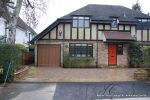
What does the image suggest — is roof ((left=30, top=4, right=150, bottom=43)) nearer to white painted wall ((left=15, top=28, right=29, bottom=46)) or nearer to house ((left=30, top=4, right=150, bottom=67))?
house ((left=30, top=4, right=150, bottom=67))

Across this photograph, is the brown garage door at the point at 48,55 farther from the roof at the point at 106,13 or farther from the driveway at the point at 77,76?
the driveway at the point at 77,76

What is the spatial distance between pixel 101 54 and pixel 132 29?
4177 mm

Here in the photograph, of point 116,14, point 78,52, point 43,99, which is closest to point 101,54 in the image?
point 78,52

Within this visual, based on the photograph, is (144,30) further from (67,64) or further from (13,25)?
(13,25)

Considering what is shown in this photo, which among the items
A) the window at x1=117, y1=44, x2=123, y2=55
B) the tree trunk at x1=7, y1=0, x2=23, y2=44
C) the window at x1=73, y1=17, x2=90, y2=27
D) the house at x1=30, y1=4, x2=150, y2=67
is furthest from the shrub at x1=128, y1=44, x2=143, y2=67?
the tree trunk at x1=7, y1=0, x2=23, y2=44

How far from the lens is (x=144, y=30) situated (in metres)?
35.1

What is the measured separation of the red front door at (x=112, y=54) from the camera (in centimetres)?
3425

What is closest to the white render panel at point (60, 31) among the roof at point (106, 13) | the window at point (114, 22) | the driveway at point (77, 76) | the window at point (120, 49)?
the roof at point (106, 13)

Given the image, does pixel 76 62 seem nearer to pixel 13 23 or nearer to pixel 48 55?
pixel 48 55

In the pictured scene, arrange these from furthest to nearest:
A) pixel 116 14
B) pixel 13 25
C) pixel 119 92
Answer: pixel 116 14
pixel 13 25
pixel 119 92

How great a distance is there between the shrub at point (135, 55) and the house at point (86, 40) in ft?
1.67

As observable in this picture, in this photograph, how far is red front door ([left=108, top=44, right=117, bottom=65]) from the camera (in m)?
34.2

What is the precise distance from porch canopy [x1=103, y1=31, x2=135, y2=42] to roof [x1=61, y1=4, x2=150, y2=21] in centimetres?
151

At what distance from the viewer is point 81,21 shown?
34.0 m
